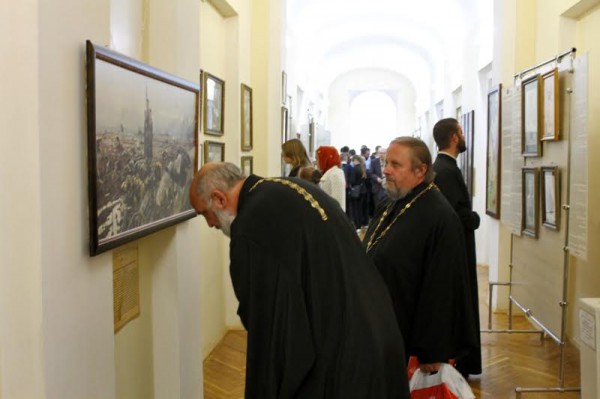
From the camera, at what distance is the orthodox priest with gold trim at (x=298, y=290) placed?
2.24m

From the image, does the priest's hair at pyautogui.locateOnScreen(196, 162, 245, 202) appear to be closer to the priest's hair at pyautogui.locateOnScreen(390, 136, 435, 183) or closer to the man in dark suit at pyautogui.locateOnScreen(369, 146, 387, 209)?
the priest's hair at pyautogui.locateOnScreen(390, 136, 435, 183)

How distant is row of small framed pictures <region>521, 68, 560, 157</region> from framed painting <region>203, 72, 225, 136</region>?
9.27ft

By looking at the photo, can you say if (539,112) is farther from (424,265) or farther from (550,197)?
(424,265)

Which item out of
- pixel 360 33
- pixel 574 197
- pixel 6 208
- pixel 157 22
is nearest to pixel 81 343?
pixel 6 208

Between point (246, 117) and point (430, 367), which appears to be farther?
point (246, 117)

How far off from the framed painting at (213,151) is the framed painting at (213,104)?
98mm

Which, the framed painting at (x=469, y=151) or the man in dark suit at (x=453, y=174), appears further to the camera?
the framed painting at (x=469, y=151)

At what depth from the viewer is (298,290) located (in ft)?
7.38

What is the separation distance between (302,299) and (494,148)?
259 inches

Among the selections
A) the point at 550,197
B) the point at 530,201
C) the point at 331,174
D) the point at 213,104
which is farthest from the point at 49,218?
the point at 331,174

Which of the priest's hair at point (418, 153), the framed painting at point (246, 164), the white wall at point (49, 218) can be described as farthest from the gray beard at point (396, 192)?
the framed painting at point (246, 164)

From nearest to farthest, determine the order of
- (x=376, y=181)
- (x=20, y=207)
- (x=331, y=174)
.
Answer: (x=20, y=207), (x=331, y=174), (x=376, y=181)

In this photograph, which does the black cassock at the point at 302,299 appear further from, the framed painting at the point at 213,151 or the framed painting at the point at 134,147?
the framed painting at the point at 213,151

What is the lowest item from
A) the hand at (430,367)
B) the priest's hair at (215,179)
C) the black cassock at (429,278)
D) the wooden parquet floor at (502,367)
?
the wooden parquet floor at (502,367)
